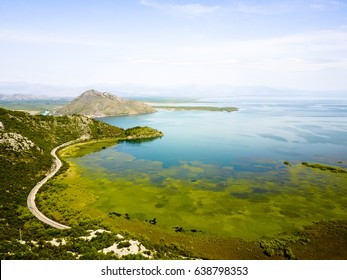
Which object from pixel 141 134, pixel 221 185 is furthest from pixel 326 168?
pixel 141 134

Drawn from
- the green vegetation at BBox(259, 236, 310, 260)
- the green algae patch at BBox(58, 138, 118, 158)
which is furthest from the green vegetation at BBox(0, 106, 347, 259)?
the green algae patch at BBox(58, 138, 118, 158)

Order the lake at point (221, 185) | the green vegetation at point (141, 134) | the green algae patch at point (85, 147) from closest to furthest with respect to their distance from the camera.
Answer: the lake at point (221, 185) → the green algae patch at point (85, 147) → the green vegetation at point (141, 134)

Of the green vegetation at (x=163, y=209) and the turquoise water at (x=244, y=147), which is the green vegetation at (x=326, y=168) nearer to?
the green vegetation at (x=163, y=209)

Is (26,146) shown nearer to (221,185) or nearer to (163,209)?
(163,209)

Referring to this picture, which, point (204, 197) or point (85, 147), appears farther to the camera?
Result: point (85, 147)

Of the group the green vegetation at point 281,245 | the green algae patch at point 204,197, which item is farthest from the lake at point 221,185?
the green vegetation at point 281,245

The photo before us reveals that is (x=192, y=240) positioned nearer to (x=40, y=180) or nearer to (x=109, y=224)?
(x=109, y=224)

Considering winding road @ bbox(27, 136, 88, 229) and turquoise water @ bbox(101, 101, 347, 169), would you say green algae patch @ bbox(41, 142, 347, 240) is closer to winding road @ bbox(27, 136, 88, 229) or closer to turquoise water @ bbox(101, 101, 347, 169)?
winding road @ bbox(27, 136, 88, 229)
